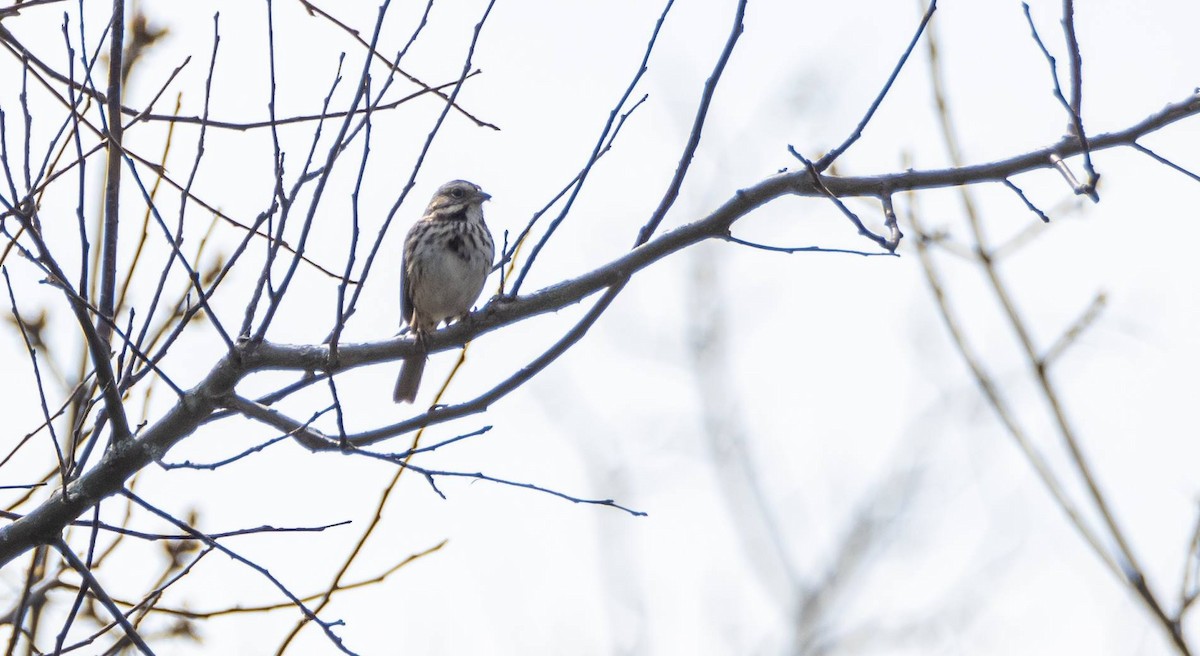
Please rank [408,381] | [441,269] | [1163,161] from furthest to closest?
[408,381] < [441,269] < [1163,161]

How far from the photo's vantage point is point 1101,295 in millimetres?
3695

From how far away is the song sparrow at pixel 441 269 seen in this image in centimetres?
682

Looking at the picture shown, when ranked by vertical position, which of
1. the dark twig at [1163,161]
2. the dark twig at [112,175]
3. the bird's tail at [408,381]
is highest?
the bird's tail at [408,381]

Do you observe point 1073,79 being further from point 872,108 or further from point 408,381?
point 408,381

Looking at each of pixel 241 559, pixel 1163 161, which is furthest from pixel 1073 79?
pixel 241 559

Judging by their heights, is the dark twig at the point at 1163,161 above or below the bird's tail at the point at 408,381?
below

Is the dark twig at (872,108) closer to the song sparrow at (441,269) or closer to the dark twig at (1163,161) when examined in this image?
the dark twig at (1163,161)

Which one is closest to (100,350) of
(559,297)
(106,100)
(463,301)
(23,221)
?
(23,221)

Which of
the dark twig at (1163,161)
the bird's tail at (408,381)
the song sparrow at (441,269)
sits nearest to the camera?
the dark twig at (1163,161)

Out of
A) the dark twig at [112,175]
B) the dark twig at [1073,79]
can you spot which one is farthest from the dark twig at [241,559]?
the dark twig at [1073,79]

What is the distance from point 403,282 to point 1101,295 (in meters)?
4.47

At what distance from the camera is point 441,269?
22.4ft

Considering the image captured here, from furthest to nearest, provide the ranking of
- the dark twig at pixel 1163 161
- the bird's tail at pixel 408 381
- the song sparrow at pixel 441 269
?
the bird's tail at pixel 408 381, the song sparrow at pixel 441 269, the dark twig at pixel 1163 161

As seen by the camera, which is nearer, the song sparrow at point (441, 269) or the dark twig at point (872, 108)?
the dark twig at point (872, 108)
